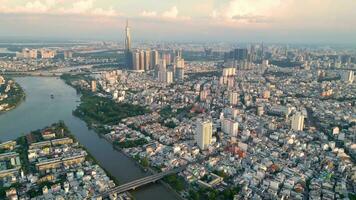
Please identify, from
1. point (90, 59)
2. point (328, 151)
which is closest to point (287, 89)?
point (328, 151)

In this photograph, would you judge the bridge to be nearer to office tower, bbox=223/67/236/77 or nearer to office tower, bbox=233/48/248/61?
office tower, bbox=223/67/236/77

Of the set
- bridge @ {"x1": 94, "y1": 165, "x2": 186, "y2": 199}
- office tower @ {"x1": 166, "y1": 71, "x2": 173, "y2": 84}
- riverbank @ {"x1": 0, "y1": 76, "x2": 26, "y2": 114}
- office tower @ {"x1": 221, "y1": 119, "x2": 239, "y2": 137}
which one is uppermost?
office tower @ {"x1": 166, "y1": 71, "x2": 173, "y2": 84}

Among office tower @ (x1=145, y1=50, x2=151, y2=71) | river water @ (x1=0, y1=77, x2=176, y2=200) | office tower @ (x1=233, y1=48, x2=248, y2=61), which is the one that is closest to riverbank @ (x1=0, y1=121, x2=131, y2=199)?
river water @ (x1=0, y1=77, x2=176, y2=200)

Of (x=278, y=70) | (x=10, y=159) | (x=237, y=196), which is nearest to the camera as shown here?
(x=237, y=196)

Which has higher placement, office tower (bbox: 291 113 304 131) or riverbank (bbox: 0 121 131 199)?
office tower (bbox: 291 113 304 131)

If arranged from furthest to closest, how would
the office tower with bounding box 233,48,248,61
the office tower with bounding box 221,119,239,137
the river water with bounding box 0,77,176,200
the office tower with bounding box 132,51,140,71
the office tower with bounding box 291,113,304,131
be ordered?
the office tower with bounding box 233,48,248,61, the office tower with bounding box 132,51,140,71, the office tower with bounding box 291,113,304,131, the office tower with bounding box 221,119,239,137, the river water with bounding box 0,77,176,200

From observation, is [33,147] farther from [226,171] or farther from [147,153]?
[226,171]
